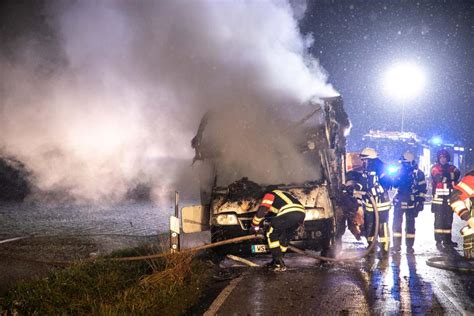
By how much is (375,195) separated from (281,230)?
2.83 meters

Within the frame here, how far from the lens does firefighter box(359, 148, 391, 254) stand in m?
8.25

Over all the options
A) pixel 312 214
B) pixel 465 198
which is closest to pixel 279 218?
pixel 312 214

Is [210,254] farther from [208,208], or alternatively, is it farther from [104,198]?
[104,198]

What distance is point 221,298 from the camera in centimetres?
502

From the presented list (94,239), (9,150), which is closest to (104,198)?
(9,150)

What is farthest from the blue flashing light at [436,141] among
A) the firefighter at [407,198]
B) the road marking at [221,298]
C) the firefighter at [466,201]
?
the road marking at [221,298]

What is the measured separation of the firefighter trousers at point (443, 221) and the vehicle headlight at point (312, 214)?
3192mm

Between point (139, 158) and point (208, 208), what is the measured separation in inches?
410

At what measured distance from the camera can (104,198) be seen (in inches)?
711

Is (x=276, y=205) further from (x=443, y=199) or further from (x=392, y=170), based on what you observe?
(x=443, y=199)

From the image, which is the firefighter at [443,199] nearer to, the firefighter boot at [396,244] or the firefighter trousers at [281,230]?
the firefighter boot at [396,244]

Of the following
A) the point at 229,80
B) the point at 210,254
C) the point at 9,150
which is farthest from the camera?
the point at 9,150

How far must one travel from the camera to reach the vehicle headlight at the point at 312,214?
6.90 metres

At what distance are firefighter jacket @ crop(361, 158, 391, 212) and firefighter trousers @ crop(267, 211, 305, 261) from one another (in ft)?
7.83
